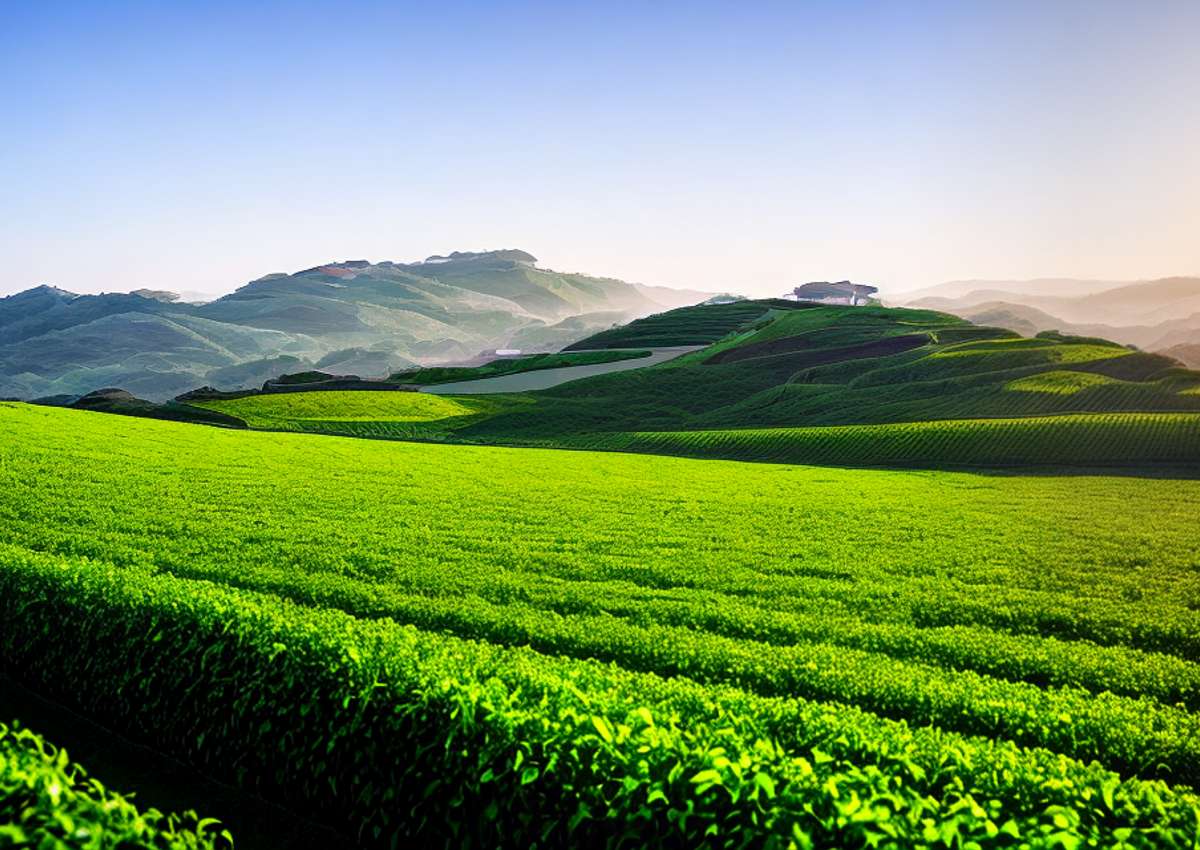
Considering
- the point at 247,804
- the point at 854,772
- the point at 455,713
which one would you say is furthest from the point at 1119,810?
the point at 247,804

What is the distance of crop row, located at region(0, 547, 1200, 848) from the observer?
5984mm

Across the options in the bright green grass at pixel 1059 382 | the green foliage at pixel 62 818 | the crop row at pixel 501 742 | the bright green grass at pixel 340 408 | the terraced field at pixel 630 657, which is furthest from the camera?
the bright green grass at pixel 340 408

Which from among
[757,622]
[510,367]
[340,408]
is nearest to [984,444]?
[757,622]

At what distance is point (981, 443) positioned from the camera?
40.9 metres

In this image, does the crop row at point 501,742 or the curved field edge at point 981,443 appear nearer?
the crop row at point 501,742

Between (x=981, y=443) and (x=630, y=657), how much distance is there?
111 ft

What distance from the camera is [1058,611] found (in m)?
14.3

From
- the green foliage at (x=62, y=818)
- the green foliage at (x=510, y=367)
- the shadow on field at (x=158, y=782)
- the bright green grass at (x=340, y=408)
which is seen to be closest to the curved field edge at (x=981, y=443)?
the bright green grass at (x=340, y=408)

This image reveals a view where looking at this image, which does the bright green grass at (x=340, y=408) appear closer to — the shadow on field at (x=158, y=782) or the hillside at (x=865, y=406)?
the hillside at (x=865, y=406)

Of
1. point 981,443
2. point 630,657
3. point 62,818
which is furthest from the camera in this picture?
point 981,443

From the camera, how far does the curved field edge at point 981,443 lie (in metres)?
38.0

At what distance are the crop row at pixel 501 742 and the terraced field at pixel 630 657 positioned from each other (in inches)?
1.4

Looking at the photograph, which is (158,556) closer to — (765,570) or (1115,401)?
(765,570)

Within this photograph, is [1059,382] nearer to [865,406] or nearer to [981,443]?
[865,406]
